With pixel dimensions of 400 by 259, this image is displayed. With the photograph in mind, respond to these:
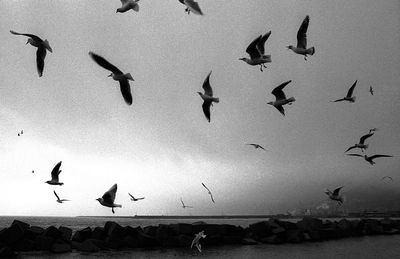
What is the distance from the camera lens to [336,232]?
1642 inches

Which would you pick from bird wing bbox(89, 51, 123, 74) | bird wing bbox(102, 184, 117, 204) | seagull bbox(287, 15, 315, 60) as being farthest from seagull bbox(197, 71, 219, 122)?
bird wing bbox(102, 184, 117, 204)

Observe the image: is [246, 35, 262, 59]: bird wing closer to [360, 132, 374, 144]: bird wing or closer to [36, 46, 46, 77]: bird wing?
[36, 46, 46, 77]: bird wing

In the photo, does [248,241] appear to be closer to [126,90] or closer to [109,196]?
[109,196]

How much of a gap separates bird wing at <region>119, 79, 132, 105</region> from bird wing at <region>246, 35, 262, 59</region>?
4.22 metres

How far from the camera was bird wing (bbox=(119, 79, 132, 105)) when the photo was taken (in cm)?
913

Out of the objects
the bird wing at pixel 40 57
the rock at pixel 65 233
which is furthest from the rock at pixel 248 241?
the bird wing at pixel 40 57

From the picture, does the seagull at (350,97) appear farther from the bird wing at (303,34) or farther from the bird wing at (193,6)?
the bird wing at (193,6)

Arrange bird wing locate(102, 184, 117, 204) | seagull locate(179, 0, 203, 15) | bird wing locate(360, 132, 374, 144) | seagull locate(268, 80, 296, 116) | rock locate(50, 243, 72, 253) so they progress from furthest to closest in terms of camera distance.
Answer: rock locate(50, 243, 72, 253) → bird wing locate(360, 132, 374, 144) → seagull locate(268, 80, 296, 116) → bird wing locate(102, 184, 117, 204) → seagull locate(179, 0, 203, 15)

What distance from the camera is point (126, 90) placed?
9.19 metres

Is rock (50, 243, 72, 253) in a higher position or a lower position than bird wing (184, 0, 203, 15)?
lower

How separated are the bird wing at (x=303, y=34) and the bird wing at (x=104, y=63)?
5.50m

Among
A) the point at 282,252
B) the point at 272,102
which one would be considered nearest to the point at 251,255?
the point at 282,252

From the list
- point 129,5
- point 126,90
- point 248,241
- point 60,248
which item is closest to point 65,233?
point 60,248

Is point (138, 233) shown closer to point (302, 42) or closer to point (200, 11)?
point (302, 42)
